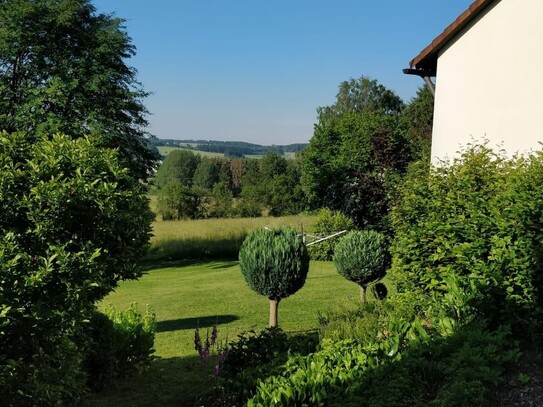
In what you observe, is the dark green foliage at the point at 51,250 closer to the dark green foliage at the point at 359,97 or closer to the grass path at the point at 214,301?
the grass path at the point at 214,301

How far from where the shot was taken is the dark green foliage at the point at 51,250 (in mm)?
4699

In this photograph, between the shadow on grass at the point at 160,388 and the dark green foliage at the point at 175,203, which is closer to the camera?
the shadow on grass at the point at 160,388

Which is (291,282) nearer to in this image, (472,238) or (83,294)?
(472,238)

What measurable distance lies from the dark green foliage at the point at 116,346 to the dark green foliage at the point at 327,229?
60.7 ft

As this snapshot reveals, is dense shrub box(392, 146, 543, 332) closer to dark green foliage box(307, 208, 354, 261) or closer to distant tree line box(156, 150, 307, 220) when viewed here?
dark green foliage box(307, 208, 354, 261)

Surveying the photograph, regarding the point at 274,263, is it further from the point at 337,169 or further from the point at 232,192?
the point at 232,192

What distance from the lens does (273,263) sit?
10211 millimetres

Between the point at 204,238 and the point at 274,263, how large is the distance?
22389 mm

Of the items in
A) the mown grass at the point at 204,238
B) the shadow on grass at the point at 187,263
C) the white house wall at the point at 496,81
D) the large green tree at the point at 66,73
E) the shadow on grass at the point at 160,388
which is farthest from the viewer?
the mown grass at the point at 204,238

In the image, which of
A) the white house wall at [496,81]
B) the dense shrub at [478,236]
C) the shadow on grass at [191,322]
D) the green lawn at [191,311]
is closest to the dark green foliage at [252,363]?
the green lawn at [191,311]

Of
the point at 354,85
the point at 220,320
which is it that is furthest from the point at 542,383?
the point at 354,85

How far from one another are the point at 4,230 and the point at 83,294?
0.99 meters

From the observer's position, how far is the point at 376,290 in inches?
455

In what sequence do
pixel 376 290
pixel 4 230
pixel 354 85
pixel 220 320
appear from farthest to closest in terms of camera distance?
pixel 354 85 → pixel 220 320 → pixel 376 290 → pixel 4 230
